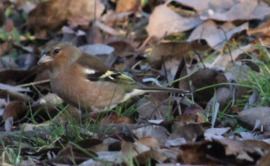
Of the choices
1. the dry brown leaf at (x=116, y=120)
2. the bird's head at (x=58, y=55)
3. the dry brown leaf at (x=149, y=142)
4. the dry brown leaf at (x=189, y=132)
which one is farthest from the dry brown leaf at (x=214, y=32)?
the dry brown leaf at (x=149, y=142)

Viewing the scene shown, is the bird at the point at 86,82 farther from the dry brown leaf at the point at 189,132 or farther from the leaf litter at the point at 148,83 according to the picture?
the dry brown leaf at the point at 189,132

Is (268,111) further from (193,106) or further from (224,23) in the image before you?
(224,23)

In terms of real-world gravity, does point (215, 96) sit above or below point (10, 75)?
above

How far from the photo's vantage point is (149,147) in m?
3.25

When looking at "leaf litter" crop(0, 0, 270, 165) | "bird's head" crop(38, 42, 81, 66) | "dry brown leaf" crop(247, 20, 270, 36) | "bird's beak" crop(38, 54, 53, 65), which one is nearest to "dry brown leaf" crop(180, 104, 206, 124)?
"leaf litter" crop(0, 0, 270, 165)

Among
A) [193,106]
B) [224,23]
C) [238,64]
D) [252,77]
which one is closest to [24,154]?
[193,106]

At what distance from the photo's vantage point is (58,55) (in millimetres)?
5242

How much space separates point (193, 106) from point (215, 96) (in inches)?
15.5

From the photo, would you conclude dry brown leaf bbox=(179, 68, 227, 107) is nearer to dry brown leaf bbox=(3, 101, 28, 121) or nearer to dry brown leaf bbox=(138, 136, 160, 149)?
dry brown leaf bbox=(3, 101, 28, 121)

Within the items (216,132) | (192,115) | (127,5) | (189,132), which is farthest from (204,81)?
(127,5)

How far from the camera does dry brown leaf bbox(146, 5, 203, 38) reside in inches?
260

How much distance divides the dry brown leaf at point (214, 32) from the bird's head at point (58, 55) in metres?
1.67

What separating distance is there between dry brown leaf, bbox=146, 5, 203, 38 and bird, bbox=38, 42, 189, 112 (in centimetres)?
162

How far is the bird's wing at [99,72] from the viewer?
510cm
